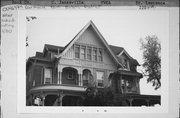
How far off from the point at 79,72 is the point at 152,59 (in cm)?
62

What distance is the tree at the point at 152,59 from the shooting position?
2000mm

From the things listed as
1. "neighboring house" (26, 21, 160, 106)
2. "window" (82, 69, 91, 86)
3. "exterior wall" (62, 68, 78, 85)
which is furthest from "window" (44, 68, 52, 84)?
"window" (82, 69, 91, 86)

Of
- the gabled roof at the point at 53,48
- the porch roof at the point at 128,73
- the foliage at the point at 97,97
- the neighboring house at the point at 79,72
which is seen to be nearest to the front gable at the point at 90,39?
the neighboring house at the point at 79,72

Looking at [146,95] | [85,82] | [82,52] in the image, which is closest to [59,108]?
[85,82]

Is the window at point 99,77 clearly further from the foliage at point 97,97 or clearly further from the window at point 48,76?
the window at point 48,76

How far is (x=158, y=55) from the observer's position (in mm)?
2014

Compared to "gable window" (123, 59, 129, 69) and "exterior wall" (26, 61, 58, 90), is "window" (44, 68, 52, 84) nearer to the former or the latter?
"exterior wall" (26, 61, 58, 90)

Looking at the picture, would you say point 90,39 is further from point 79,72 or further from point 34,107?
point 34,107

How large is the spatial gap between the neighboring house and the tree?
0.09m

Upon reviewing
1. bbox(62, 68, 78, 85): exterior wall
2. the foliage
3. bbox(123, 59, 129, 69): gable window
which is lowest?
the foliage

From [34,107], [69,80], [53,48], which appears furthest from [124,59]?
[34,107]

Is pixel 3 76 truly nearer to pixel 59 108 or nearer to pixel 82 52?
pixel 59 108

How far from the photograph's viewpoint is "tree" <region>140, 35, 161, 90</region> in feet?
6.56

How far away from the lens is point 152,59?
2016 millimetres
